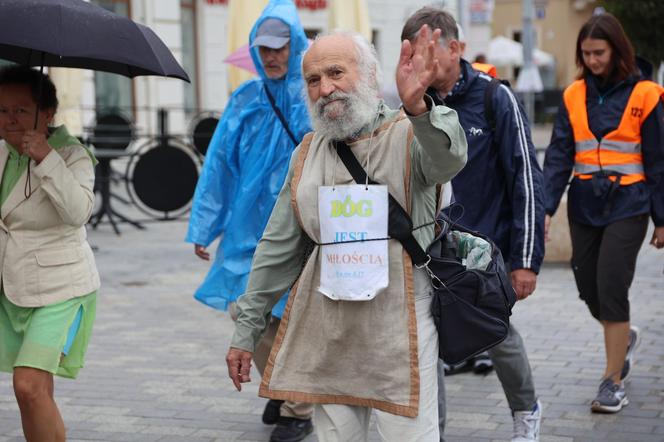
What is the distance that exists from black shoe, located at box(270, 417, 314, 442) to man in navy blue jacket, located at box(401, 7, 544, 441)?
729 millimetres

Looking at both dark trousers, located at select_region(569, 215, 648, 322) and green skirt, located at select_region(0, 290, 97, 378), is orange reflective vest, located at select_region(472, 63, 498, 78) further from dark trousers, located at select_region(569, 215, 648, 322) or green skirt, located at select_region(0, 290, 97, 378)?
green skirt, located at select_region(0, 290, 97, 378)

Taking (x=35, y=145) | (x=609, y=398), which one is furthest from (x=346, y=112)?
(x=609, y=398)

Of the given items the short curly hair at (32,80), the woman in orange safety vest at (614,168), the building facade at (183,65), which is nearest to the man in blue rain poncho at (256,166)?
the short curly hair at (32,80)

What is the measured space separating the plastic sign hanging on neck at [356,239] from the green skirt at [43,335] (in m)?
1.31

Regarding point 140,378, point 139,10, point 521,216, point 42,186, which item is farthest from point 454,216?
point 139,10

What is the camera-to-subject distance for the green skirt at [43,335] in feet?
13.7

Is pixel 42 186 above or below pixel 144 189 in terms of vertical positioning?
above

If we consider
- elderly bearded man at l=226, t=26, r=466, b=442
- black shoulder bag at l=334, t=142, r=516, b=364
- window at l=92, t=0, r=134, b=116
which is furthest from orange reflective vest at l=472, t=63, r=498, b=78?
window at l=92, t=0, r=134, b=116

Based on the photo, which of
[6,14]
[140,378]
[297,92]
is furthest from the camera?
[140,378]

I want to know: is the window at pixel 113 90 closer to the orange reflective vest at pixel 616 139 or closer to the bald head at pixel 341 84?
the orange reflective vest at pixel 616 139

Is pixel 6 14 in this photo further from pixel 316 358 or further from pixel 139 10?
pixel 139 10

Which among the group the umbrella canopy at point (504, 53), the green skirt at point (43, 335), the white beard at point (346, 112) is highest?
the white beard at point (346, 112)

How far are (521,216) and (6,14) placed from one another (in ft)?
6.85

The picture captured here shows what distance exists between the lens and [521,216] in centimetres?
455
